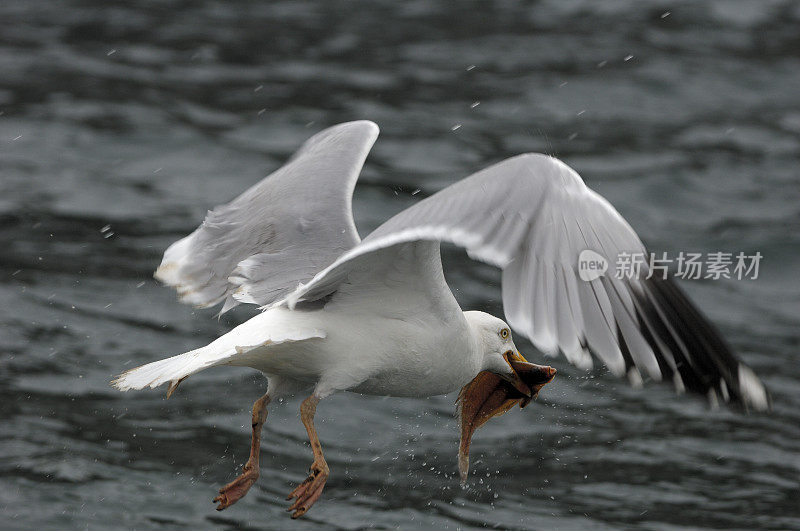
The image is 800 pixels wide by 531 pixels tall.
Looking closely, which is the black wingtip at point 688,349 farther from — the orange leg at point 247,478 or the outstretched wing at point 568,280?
the orange leg at point 247,478

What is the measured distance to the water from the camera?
Answer: 22.7 feet

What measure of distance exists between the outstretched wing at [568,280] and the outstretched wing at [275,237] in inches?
51.6

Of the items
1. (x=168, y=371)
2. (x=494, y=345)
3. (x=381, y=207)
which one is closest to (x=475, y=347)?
(x=494, y=345)

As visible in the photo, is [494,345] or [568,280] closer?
[568,280]

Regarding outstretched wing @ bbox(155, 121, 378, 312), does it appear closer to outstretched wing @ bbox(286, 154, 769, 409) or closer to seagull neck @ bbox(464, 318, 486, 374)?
seagull neck @ bbox(464, 318, 486, 374)

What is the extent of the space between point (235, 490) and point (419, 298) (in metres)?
1.22

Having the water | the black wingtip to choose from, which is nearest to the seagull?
the black wingtip

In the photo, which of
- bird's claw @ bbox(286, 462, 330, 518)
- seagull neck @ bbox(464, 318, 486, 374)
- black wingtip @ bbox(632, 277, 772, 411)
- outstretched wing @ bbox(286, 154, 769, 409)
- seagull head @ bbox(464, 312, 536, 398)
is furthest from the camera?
seagull head @ bbox(464, 312, 536, 398)

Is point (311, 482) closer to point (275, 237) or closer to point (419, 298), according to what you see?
point (419, 298)

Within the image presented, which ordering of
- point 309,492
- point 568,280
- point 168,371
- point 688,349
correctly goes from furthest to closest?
1. point 309,492
2. point 168,371
3. point 688,349
4. point 568,280

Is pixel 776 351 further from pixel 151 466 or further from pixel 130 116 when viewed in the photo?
pixel 130 116

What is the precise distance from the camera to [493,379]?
619 centimetres

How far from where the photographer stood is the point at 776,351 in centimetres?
889

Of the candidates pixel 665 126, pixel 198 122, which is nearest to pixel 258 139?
pixel 198 122
